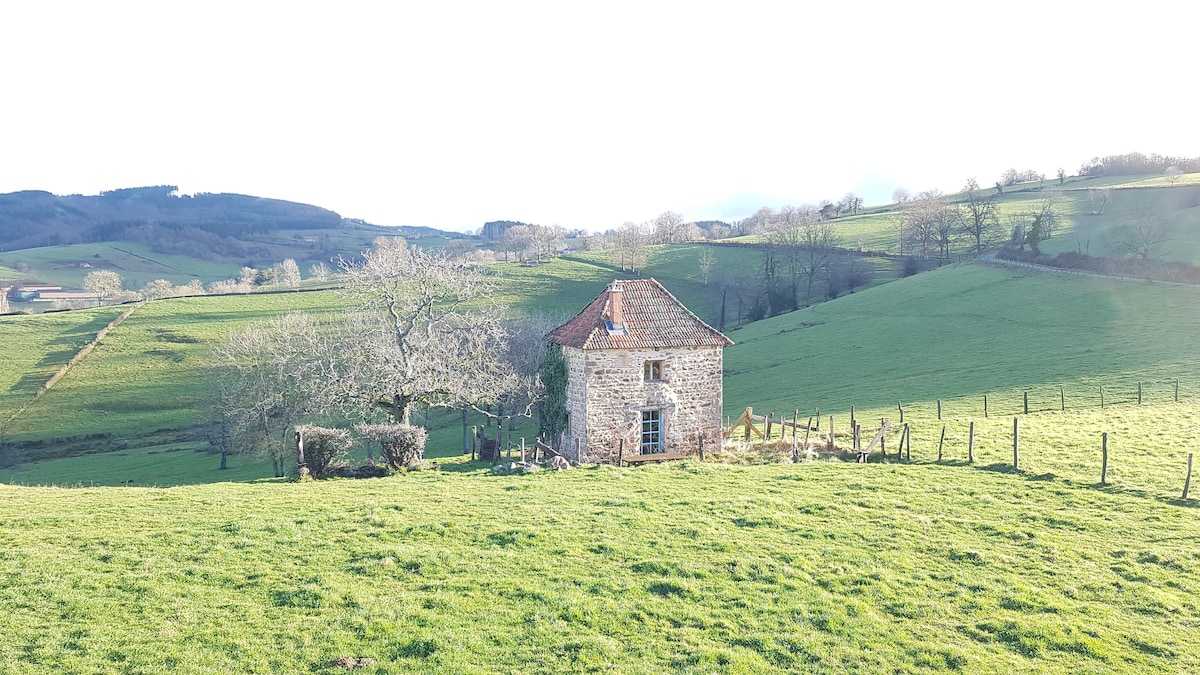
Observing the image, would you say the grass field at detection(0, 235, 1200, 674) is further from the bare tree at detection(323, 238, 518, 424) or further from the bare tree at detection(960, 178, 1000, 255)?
the bare tree at detection(960, 178, 1000, 255)

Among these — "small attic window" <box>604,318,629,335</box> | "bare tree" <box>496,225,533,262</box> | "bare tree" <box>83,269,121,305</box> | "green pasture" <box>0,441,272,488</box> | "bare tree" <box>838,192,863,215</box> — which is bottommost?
"green pasture" <box>0,441,272,488</box>

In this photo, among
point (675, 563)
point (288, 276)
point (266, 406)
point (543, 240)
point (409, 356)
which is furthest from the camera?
point (543, 240)

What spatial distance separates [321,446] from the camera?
26.7 m

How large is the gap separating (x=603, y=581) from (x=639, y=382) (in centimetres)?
1562

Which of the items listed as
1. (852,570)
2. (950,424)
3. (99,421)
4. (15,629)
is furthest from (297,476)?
(99,421)

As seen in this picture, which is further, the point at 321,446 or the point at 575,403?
the point at 575,403

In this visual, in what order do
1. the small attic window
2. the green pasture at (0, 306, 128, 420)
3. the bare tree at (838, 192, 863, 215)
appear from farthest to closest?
the bare tree at (838, 192, 863, 215) → the green pasture at (0, 306, 128, 420) → the small attic window

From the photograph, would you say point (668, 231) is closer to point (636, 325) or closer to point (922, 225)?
point (922, 225)

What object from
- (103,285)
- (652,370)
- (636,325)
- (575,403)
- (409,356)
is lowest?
(575,403)

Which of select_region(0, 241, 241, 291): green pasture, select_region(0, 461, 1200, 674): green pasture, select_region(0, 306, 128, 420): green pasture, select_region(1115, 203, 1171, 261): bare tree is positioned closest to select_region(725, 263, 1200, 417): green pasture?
select_region(1115, 203, 1171, 261): bare tree

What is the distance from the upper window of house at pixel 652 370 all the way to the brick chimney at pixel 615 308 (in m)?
1.97

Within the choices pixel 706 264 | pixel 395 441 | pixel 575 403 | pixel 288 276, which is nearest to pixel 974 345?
pixel 575 403

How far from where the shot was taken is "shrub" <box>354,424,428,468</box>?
2773 centimetres

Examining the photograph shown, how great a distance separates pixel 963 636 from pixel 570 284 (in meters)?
91.8
